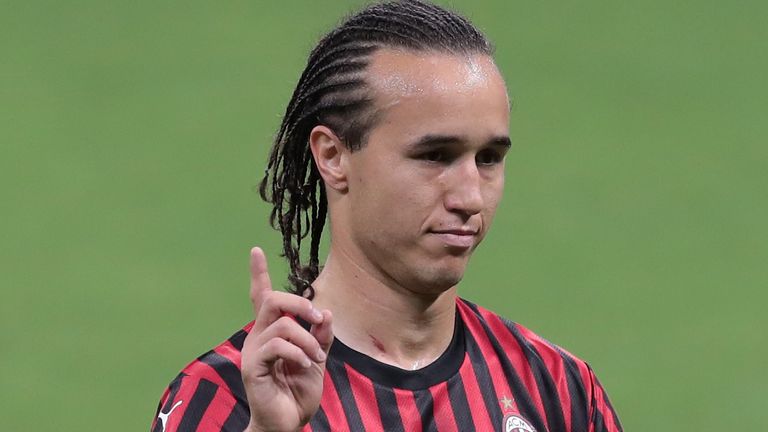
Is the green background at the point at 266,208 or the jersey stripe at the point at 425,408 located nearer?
the jersey stripe at the point at 425,408

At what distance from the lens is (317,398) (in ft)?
15.1

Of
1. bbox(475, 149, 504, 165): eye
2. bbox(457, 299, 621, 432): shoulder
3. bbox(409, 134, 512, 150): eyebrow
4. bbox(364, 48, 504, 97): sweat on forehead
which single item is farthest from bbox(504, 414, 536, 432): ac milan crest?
bbox(364, 48, 504, 97): sweat on forehead

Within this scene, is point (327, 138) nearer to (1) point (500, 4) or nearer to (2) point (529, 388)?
(2) point (529, 388)

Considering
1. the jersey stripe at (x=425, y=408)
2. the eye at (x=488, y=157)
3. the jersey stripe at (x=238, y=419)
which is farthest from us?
the jersey stripe at (x=425, y=408)

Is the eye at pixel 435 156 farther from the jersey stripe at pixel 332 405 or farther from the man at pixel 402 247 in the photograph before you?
the jersey stripe at pixel 332 405

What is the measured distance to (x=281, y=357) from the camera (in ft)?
14.5

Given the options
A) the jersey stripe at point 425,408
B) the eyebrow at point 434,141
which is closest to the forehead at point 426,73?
the eyebrow at point 434,141

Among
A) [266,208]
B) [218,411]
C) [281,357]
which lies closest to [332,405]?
[218,411]

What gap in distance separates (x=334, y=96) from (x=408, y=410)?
35.4 inches

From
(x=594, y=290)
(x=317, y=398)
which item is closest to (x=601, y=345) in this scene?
(x=594, y=290)

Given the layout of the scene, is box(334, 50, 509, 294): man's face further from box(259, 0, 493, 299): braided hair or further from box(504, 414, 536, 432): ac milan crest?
box(504, 414, 536, 432): ac milan crest

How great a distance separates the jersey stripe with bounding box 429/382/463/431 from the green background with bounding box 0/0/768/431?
507 cm

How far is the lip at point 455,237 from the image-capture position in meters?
4.97

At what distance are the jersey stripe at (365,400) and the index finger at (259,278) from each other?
68 cm
